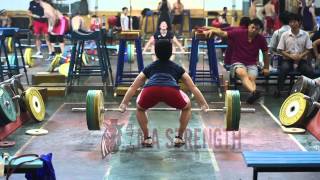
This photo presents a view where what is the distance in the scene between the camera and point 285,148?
476 cm

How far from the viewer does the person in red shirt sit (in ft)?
21.8

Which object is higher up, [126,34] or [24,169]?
[126,34]

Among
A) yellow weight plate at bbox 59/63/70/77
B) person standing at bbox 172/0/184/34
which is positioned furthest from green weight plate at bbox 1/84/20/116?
person standing at bbox 172/0/184/34

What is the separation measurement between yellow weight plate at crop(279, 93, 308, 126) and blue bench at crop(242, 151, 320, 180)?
1910 mm

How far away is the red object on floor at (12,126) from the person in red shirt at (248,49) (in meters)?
2.40

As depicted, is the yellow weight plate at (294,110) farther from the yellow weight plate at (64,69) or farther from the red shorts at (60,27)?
the red shorts at (60,27)

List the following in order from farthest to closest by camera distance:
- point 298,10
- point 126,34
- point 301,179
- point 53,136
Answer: point 298,10, point 126,34, point 53,136, point 301,179

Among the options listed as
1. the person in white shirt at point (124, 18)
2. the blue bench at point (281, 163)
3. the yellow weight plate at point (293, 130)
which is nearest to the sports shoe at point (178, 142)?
the yellow weight plate at point (293, 130)

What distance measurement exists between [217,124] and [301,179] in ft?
5.93

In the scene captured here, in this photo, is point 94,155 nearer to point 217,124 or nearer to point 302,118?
point 217,124

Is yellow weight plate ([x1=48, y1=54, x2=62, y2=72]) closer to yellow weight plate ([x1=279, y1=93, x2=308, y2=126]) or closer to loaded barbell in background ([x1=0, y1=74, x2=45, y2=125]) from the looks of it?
loaded barbell in background ([x1=0, y1=74, x2=45, y2=125])

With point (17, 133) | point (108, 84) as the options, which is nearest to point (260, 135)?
point (17, 133)

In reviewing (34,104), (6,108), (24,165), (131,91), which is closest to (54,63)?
(34,104)

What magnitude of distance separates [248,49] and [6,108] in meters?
3.11
